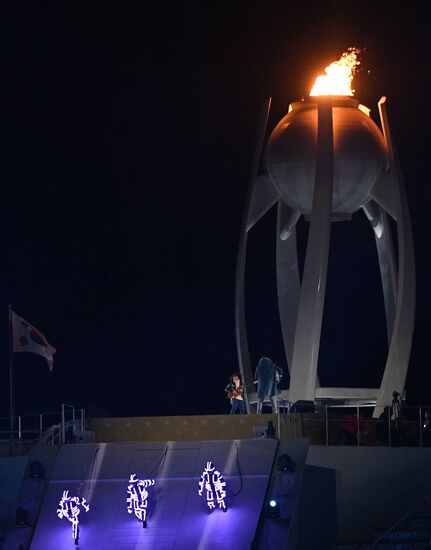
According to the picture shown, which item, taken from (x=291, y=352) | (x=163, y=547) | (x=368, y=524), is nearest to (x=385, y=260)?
(x=291, y=352)

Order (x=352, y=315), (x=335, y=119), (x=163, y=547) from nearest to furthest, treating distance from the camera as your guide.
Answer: (x=163, y=547) → (x=335, y=119) → (x=352, y=315)

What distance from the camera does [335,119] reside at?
50250 mm

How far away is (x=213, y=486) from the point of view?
4328cm

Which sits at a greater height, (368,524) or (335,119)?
(335,119)

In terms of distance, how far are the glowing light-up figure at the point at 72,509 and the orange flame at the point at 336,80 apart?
1297 centimetres

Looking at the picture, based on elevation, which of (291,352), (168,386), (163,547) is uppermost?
(168,386)

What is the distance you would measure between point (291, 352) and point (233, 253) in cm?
1083

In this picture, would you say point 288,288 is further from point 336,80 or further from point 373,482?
point 373,482

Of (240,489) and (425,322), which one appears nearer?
(240,489)

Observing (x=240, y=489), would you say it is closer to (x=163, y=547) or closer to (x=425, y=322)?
(x=163, y=547)

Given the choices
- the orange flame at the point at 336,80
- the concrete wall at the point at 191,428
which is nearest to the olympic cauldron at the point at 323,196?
the orange flame at the point at 336,80

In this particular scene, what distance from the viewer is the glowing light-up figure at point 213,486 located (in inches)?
1699

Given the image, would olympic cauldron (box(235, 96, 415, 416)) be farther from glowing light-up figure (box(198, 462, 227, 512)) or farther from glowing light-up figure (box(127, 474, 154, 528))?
glowing light-up figure (box(127, 474, 154, 528))

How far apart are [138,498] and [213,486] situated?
62.6 inches
